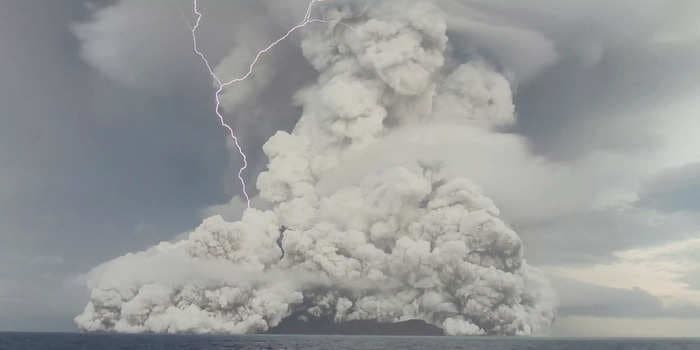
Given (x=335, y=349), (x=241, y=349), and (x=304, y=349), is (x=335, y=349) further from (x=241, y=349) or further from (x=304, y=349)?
(x=241, y=349)

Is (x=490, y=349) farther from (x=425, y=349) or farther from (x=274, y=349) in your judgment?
(x=274, y=349)

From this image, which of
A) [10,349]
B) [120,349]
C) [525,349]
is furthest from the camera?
[525,349]

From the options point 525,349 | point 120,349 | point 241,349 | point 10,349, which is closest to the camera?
point 241,349

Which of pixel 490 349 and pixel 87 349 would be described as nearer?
pixel 87 349

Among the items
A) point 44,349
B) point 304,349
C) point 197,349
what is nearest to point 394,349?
point 304,349

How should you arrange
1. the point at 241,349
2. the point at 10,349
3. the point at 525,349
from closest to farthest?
the point at 241,349, the point at 10,349, the point at 525,349

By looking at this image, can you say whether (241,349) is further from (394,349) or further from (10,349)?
(10,349)

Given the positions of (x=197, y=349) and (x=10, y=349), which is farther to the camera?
(x=10, y=349)

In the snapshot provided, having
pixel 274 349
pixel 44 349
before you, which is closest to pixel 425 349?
pixel 274 349
